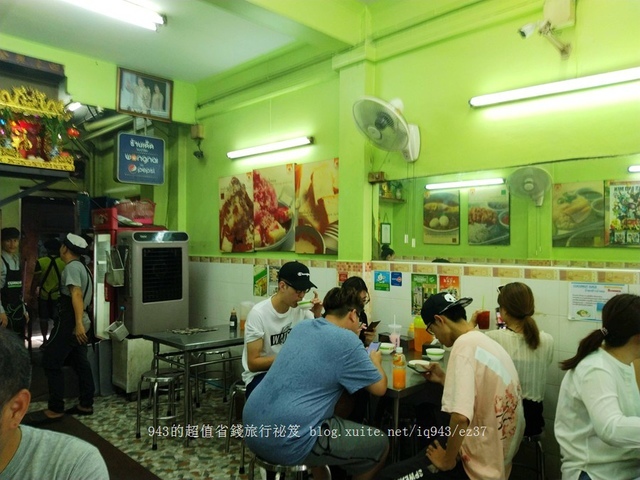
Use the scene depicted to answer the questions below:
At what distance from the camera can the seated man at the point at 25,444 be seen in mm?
1067

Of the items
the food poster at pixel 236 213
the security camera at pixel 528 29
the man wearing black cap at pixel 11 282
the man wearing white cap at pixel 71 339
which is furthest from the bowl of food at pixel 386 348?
the man wearing black cap at pixel 11 282

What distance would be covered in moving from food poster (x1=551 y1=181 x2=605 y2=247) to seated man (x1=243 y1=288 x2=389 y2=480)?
200 centimetres

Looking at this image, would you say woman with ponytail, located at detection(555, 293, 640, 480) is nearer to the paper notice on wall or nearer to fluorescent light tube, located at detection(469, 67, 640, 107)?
the paper notice on wall

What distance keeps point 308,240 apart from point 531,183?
2.06 m

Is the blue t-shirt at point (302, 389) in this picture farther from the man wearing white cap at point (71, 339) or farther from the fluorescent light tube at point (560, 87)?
the man wearing white cap at point (71, 339)

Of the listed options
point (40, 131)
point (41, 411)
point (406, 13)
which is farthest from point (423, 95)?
point (41, 411)

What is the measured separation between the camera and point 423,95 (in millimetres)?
3748

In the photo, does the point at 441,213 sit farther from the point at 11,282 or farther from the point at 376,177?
the point at 11,282

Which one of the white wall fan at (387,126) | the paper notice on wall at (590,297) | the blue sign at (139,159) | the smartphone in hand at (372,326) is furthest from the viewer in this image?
the blue sign at (139,159)

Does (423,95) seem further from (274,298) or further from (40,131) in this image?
(40,131)

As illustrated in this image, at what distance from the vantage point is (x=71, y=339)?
4.40 meters

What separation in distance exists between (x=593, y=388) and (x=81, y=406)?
435 centimetres

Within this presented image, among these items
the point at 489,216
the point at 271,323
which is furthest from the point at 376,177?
the point at 271,323

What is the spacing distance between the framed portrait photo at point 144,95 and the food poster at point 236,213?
1.07 meters
